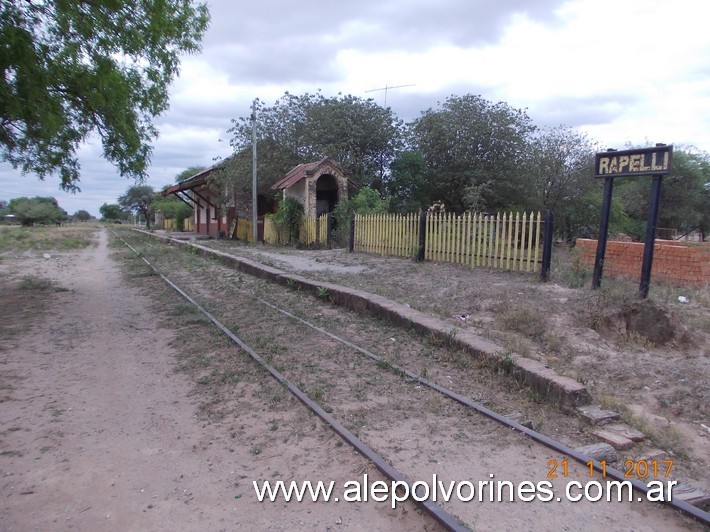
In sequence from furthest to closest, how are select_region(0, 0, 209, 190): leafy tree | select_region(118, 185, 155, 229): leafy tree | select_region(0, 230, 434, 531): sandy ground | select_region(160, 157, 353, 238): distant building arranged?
select_region(118, 185, 155, 229): leafy tree
select_region(160, 157, 353, 238): distant building
select_region(0, 0, 209, 190): leafy tree
select_region(0, 230, 434, 531): sandy ground

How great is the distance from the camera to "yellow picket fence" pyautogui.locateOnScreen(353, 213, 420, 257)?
45.2 ft

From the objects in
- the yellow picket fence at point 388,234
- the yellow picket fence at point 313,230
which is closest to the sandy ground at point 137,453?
the yellow picket fence at point 388,234

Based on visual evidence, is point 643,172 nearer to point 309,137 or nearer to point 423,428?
point 423,428

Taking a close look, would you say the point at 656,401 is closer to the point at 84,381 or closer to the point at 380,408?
the point at 380,408

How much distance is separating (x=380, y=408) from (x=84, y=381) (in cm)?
315

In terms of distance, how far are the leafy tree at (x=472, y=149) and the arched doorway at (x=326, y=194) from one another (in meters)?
6.87

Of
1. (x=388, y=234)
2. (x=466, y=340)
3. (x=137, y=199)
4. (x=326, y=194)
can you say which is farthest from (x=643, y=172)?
(x=137, y=199)

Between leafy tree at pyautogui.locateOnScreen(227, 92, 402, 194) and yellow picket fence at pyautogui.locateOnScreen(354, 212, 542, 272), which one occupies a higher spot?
leafy tree at pyautogui.locateOnScreen(227, 92, 402, 194)

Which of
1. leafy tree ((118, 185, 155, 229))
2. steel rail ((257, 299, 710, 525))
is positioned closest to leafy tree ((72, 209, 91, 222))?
leafy tree ((118, 185, 155, 229))

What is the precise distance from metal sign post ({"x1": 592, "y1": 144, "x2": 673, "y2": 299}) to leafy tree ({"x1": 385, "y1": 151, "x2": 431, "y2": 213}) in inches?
713

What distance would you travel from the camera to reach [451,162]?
28.0 m

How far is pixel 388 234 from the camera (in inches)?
591

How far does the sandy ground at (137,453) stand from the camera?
112 inches

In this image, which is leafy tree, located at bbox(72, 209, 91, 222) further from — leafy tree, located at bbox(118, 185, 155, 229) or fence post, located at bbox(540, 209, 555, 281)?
fence post, located at bbox(540, 209, 555, 281)
